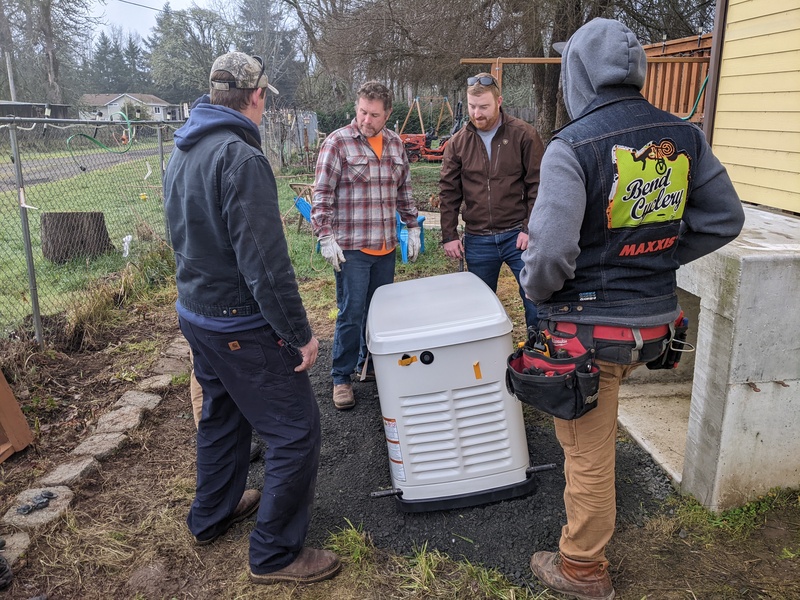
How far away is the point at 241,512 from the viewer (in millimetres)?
2629

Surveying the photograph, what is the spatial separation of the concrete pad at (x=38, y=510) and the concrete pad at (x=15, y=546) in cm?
5

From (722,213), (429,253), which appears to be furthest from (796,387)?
(429,253)

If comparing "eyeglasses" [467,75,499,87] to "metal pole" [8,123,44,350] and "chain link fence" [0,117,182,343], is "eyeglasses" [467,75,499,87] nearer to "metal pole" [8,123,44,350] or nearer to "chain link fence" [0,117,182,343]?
"chain link fence" [0,117,182,343]

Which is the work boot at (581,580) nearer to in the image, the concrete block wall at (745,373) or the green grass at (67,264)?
the concrete block wall at (745,373)

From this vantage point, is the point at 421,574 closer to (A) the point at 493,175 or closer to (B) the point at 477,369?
(B) the point at 477,369

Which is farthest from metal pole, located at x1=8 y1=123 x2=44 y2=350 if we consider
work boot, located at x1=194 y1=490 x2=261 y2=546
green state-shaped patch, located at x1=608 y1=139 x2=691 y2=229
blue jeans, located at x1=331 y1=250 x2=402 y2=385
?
green state-shaped patch, located at x1=608 y1=139 x2=691 y2=229

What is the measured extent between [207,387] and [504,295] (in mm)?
3755

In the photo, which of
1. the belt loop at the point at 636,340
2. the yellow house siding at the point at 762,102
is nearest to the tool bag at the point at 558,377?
the belt loop at the point at 636,340

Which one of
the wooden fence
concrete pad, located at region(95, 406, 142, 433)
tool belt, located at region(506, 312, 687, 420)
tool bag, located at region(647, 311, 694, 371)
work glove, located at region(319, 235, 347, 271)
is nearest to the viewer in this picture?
tool belt, located at region(506, 312, 687, 420)

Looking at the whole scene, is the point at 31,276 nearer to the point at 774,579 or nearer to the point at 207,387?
the point at 207,387

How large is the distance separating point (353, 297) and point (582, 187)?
6.44ft

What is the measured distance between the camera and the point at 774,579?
7.08 ft

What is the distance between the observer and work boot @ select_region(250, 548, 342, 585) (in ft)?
7.32

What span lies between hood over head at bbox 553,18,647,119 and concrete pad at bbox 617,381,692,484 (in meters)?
1.81
